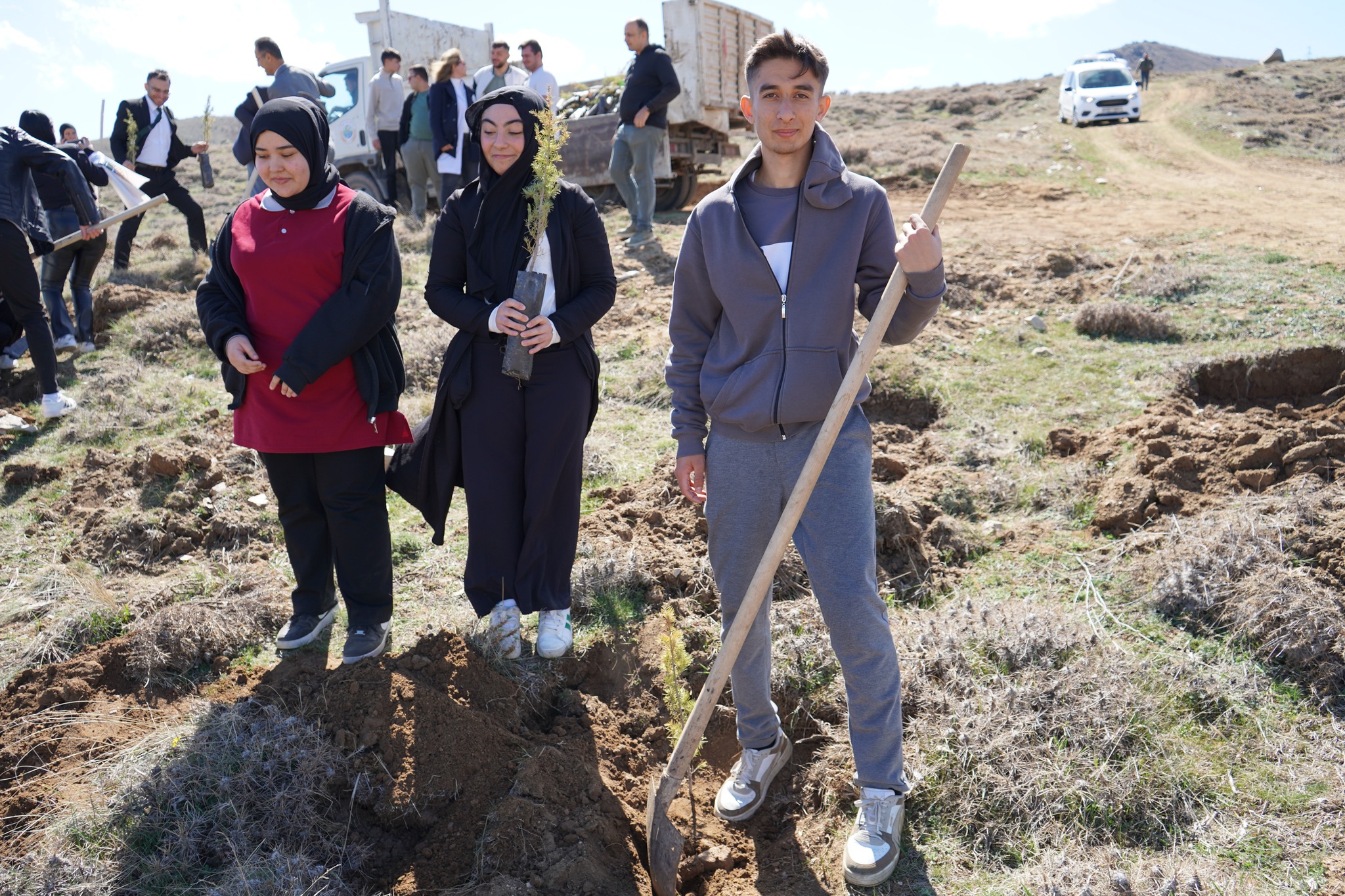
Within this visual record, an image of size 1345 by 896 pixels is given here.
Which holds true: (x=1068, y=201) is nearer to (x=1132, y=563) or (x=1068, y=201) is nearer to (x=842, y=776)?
(x=1132, y=563)

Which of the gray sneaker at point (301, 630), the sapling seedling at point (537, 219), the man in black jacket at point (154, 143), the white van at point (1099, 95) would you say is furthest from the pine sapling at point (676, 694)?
the white van at point (1099, 95)

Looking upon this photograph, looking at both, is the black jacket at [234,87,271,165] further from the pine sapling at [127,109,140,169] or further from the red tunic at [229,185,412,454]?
the red tunic at [229,185,412,454]

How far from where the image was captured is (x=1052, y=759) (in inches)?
104

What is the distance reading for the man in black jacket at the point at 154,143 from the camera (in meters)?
8.80

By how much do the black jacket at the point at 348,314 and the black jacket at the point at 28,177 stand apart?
3631mm

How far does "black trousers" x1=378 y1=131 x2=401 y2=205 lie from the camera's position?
11.0m

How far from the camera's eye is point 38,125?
6773 millimetres

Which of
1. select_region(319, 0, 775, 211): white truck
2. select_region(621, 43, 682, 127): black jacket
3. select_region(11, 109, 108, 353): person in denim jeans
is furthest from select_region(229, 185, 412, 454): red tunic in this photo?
select_region(319, 0, 775, 211): white truck

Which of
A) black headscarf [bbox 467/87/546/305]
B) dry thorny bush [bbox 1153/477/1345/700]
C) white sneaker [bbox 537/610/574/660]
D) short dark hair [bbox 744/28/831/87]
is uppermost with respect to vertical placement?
short dark hair [bbox 744/28/831/87]

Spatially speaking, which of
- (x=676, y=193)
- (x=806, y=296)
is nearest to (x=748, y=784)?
(x=806, y=296)

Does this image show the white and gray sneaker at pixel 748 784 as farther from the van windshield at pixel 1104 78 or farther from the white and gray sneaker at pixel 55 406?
the van windshield at pixel 1104 78

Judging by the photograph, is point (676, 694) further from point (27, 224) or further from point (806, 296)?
point (27, 224)

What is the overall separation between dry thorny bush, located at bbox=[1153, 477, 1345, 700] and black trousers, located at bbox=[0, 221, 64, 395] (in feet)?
22.0

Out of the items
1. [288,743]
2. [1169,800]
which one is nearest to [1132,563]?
[1169,800]
